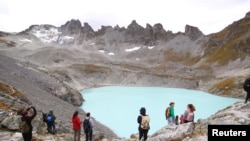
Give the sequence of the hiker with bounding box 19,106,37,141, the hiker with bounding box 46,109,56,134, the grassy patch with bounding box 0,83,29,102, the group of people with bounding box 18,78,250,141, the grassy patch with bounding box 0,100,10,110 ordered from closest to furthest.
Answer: the hiker with bounding box 19,106,37,141, the group of people with bounding box 18,78,250,141, the hiker with bounding box 46,109,56,134, the grassy patch with bounding box 0,100,10,110, the grassy patch with bounding box 0,83,29,102

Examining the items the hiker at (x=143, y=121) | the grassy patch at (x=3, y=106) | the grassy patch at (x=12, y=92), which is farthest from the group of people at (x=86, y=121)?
the grassy patch at (x=12, y=92)

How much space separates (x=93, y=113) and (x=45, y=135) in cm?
4670

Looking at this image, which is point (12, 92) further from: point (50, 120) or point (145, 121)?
point (145, 121)

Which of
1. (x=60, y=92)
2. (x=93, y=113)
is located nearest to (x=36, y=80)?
(x=60, y=92)

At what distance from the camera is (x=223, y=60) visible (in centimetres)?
19488

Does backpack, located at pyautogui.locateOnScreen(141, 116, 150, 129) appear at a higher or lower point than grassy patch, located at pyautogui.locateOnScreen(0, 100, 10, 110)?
higher

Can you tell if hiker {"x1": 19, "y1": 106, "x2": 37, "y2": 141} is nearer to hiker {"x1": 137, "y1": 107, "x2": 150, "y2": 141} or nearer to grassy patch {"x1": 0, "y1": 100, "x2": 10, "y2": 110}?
hiker {"x1": 137, "y1": 107, "x2": 150, "y2": 141}

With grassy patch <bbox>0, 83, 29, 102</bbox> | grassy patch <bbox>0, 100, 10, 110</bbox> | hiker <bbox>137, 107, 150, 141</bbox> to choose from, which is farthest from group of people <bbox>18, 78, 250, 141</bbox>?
grassy patch <bbox>0, 83, 29, 102</bbox>

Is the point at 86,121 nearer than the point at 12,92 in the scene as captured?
Yes

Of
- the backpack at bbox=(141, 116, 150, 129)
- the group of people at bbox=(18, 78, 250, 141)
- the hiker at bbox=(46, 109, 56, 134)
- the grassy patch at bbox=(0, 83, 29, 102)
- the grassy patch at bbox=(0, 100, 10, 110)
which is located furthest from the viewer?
the grassy patch at bbox=(0, 83, 29, 102)

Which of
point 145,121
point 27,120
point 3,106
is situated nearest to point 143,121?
point 145,121

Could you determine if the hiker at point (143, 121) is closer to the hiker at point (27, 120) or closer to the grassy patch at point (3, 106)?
the hiker at point (27, 120)

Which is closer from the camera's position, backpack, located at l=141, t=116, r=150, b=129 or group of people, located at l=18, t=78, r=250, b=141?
group of people, located at l=18, t=78, r=250, b=141

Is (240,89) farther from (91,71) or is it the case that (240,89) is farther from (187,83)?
(91,71)
